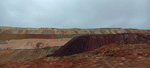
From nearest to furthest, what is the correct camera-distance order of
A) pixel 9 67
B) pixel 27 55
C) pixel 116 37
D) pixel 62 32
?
pixel 9 67, pixel 27 55, pixel 116 37, pixel 62 32

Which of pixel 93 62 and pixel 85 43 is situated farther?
pixel 85 43

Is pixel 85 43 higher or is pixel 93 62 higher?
pixel 93 62

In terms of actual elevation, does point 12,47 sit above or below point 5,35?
below

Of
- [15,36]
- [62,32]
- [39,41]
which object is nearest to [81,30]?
[62,32]

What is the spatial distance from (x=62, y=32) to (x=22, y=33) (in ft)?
66.5

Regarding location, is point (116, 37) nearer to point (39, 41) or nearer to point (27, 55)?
point (27, 55)

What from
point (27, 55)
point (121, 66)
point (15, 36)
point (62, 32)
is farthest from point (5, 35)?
point (121, 66)

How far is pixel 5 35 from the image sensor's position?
6144cm

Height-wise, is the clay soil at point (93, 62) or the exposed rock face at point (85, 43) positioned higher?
the clay soil at point (93, 62)

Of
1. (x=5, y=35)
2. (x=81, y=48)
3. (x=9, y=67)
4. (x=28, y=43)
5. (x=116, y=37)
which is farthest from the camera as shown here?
(x=5, y=35)

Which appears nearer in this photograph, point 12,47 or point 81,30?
point 12,47

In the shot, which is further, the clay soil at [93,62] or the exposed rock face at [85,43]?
the exposed rock face at [85,43]

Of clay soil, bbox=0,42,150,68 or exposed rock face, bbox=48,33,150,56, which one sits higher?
clay soil, bbox=0,42,150,68

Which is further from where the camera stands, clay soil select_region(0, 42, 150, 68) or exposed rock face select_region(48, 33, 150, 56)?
exposed rock face select_region(48, 33, 150, 56)
